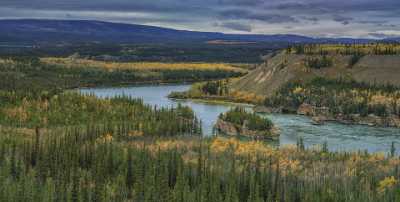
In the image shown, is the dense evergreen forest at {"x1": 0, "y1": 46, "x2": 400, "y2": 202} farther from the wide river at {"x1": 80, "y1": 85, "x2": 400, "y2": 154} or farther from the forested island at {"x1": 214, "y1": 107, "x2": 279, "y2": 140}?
the wide river at {"x1": 80, "y1": 85, "x2": 400, "y2": 154}

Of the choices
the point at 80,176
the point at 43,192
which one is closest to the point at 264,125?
the point at 80,176

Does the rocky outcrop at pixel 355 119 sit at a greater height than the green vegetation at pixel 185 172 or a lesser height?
lesser

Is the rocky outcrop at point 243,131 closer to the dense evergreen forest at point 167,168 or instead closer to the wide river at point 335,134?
the wide river at point 335,134

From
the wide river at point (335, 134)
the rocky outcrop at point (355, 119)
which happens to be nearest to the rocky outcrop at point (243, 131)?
the wide river at point (335, 134)

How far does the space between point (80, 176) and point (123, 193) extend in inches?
401

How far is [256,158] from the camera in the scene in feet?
345

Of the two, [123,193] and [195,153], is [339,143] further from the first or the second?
[123,193]

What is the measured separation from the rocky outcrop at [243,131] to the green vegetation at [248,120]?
2.89ft

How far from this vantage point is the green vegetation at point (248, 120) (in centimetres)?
14793

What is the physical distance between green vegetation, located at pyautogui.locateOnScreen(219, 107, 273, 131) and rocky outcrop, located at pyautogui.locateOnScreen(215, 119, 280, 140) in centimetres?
88

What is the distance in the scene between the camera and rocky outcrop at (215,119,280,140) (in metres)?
145

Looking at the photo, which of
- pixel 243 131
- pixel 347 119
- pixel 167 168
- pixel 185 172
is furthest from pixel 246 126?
pixel 167 168

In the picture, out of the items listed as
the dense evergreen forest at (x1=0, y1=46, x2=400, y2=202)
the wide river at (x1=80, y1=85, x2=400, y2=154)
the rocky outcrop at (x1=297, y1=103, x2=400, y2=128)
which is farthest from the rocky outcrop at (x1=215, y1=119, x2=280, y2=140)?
the rocky outcrop at (x1=297, y1=103, x2=400, y2=128)

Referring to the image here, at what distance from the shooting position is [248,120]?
152625 mm
